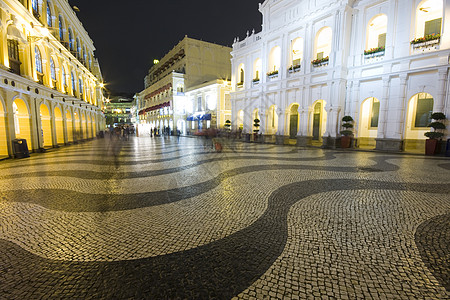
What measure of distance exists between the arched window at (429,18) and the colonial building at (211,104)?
21.3 meters

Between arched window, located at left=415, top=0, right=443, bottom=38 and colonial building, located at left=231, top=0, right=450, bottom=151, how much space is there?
51 millimetres

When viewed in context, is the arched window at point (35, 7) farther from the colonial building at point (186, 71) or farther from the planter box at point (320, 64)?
the colonial building at point (186, 71)

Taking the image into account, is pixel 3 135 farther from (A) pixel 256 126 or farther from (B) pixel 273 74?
(B) pixel 273 74

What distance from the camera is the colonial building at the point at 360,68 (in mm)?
12297

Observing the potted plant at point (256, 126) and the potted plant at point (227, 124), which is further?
the potted plant at point (227, 124)

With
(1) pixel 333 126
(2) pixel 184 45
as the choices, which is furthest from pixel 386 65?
(2) pixel 184 45

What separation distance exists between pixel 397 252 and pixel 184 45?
40.2m

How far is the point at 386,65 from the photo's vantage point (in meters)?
13.2

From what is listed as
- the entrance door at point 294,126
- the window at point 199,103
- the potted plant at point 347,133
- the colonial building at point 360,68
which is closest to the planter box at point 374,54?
the colonial building at point 360,68

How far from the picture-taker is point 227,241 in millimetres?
2936

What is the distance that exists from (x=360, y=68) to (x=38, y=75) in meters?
22.4

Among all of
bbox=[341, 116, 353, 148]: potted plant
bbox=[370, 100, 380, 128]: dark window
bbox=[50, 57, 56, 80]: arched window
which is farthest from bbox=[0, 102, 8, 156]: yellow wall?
bbox=[370, 100, 380, 128]: dark window

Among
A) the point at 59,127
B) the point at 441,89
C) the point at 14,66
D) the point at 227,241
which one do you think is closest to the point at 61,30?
the point at 59,127

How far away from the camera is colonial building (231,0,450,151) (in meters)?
12.3
